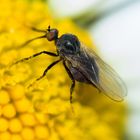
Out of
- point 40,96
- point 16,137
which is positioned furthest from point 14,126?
point 40,96

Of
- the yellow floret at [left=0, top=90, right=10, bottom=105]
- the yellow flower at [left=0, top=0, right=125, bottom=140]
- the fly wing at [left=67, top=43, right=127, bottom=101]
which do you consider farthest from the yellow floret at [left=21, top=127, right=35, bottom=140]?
the fly wing at [left=67, top=43, right=127, bottom=101]

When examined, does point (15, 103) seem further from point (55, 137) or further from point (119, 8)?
point (119, 8)

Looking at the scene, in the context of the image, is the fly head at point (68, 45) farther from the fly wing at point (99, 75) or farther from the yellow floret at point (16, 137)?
the yellow floret at point (16, 137)

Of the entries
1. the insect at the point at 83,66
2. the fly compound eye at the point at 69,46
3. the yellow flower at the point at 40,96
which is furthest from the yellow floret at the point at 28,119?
the fly compound eye at the point at 69,46

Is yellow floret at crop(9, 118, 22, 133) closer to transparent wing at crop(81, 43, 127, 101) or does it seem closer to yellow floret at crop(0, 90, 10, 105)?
yellow floret at crop(0, 90, 10, 105)

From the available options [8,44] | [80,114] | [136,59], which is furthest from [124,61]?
[8,44]
